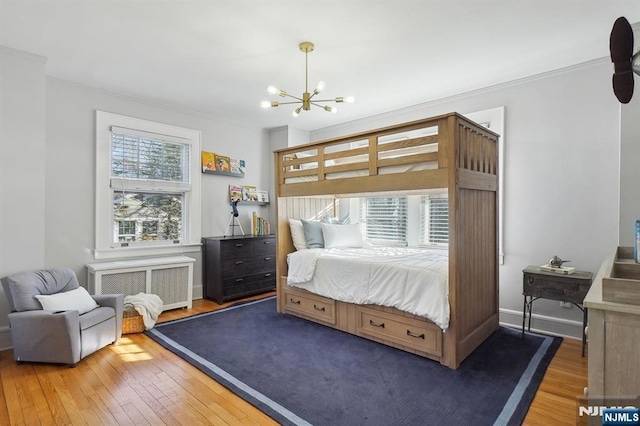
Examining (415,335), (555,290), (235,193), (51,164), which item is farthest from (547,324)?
(51,164)

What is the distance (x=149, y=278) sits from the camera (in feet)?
12.3

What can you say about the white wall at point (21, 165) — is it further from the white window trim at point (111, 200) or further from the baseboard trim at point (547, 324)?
the baseboard trim at point (547, 324)

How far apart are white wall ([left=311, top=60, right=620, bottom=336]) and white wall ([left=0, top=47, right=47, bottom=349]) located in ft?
15.0

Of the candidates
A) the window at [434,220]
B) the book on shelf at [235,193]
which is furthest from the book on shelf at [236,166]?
the window at [434,220]

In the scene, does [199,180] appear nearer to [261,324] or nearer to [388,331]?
[261,324]

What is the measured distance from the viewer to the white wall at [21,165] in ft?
9.35

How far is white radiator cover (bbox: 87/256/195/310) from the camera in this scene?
3.47 meters

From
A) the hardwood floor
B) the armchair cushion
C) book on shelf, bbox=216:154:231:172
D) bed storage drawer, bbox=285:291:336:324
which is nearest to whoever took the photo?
the hardwood floor

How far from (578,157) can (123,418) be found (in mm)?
4189

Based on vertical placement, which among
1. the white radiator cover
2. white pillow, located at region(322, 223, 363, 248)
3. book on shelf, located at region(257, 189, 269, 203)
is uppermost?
book on shelf, located at region(257, 189, 269, 203)

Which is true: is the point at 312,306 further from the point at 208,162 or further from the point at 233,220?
the point at 208,162

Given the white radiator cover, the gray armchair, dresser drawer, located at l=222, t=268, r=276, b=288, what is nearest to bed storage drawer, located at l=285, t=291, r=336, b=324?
dresser drawer, located at l=222, t=268, r=276, b=288

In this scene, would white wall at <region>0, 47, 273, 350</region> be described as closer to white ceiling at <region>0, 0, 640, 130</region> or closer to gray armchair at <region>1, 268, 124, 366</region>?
white ceiling at <region>0, 0, 640, 130</region>

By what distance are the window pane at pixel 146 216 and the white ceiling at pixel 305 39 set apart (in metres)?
1.30
